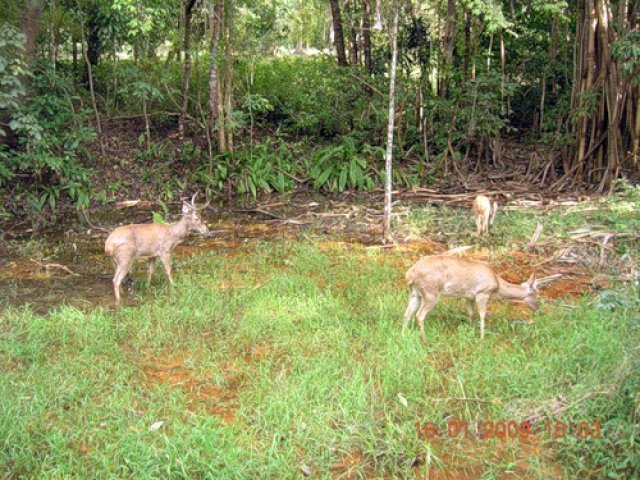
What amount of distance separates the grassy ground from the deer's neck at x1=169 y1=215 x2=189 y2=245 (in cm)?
85

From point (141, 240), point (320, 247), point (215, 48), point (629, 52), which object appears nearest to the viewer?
point (141, 240)

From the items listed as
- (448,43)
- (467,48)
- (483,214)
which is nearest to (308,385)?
(483,214)

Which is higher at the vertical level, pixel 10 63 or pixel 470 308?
pixel 10 63

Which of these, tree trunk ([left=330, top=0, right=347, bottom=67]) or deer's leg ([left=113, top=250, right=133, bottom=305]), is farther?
tree trunk ([left=330, top=0, right=347, bottom=67])

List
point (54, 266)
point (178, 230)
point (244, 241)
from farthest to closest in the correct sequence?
point (244, 241) < point (54, 266) < point (178, 230)

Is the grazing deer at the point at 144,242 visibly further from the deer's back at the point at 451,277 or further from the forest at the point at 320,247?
the deer's back at the point at 451,277

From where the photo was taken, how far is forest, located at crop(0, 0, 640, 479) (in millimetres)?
4570

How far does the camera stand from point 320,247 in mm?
9758

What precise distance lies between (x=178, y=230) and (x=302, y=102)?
889 cm

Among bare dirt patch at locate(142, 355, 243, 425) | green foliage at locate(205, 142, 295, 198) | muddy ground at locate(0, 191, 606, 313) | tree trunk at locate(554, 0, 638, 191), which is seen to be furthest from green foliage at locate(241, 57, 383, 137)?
bare dirt patch at locate(142, 355, 243, 425)

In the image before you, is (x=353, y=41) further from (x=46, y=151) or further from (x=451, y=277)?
(x=451, y=277)

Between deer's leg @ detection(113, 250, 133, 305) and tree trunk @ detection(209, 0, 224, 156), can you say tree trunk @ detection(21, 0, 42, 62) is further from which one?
deer's leg @ detection(113, 250, 133, 305)

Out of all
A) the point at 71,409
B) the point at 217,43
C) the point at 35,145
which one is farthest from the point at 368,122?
the point at 71,409
